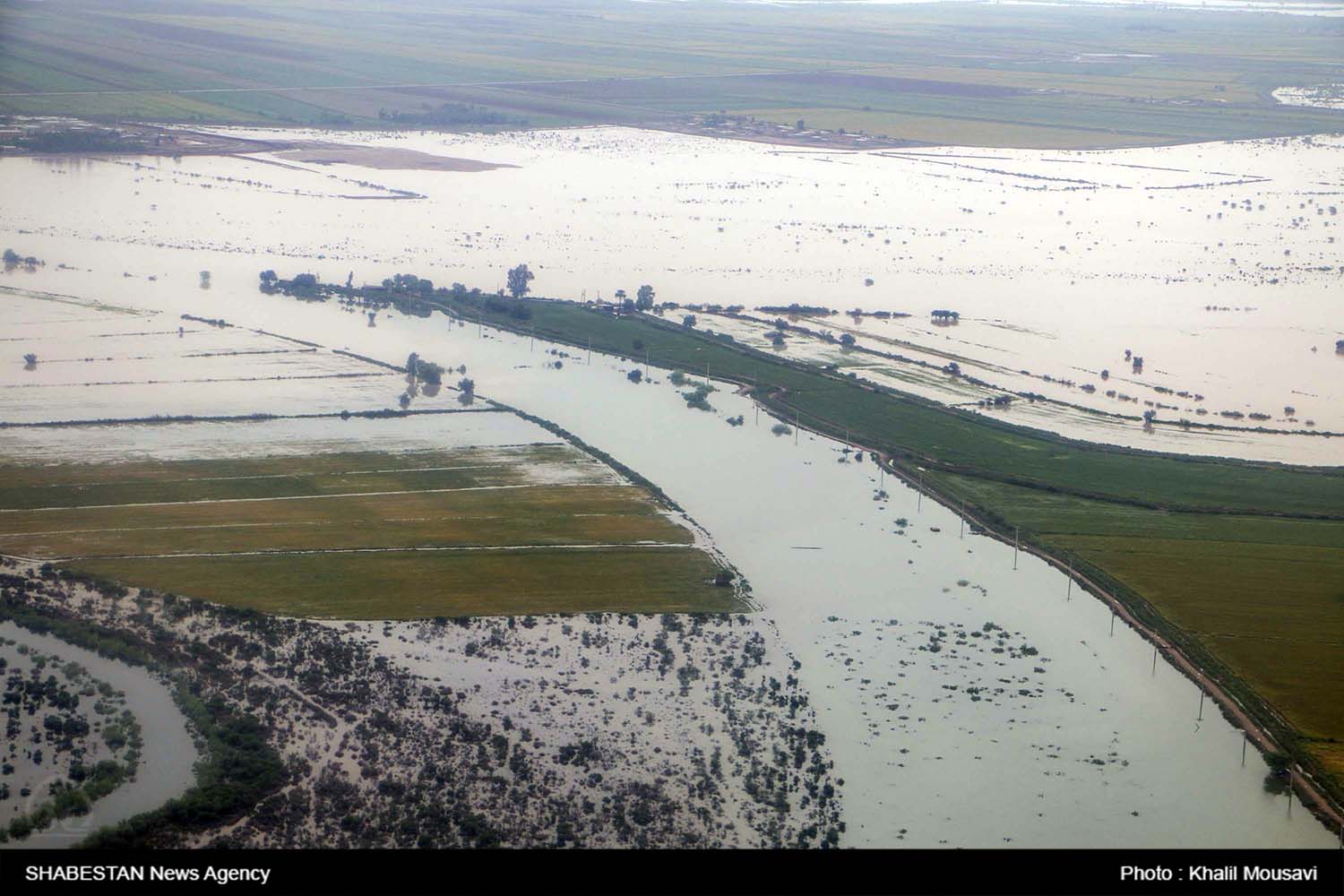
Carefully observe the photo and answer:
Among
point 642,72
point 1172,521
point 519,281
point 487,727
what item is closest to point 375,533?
point 487,727

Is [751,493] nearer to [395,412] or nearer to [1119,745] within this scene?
[395,412]

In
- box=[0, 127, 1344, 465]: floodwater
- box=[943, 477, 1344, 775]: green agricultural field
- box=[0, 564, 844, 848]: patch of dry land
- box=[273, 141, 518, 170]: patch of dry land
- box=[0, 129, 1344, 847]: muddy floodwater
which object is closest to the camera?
box=[0, 564, 844, 848]: patch of dry land

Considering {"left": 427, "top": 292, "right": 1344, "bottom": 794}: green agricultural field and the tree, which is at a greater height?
the tree

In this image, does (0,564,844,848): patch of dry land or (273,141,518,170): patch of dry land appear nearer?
(0,564,844,848): patch of dry land

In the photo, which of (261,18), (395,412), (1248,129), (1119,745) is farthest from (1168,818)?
(261,18)

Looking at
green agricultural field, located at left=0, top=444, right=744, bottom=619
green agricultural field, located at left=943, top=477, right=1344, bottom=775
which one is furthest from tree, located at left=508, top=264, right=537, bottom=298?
green agricultural field, located at left=943, top=477, right=1344, bottom=775

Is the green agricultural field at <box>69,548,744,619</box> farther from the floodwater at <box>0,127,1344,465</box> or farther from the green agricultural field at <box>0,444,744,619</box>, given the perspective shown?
the floodwater at <box>0,127,1344,465</box>

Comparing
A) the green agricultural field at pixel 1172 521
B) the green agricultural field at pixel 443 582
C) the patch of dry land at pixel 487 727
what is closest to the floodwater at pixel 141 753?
the patch of dry land at pixel 487 727
